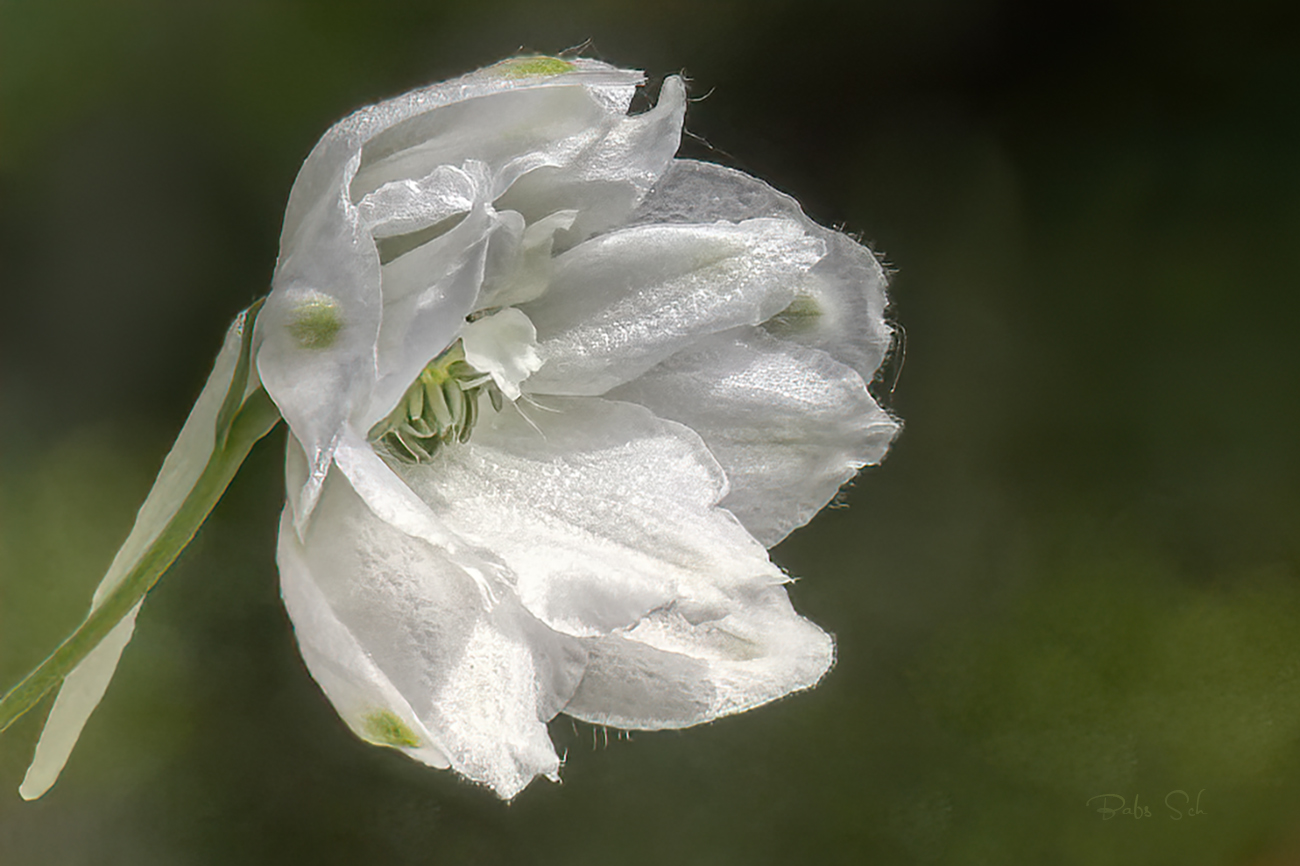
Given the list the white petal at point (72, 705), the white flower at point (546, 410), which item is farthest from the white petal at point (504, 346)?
the white petal at point (72, 705)

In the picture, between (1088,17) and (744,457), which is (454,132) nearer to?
(744,457)

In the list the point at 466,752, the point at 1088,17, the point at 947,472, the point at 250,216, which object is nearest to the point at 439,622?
the point at 466,752

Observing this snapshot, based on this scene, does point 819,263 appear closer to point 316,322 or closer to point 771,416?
point 771,416
